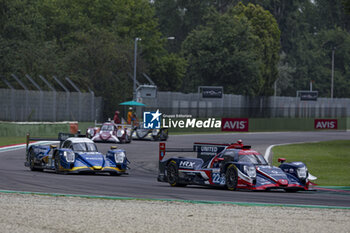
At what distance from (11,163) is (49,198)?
12.1m

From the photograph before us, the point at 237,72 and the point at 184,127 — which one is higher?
the point at 237,72

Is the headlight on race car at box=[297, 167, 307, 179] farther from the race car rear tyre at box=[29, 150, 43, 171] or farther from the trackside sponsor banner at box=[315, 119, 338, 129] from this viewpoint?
the trackside sponsor banner at box=[315, 119, 338, 129]

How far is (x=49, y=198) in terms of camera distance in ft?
48.6

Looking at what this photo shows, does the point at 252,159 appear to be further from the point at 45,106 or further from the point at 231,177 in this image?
the point at 45,106

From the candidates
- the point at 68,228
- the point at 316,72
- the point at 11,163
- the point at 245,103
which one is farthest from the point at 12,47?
the point at 316,72

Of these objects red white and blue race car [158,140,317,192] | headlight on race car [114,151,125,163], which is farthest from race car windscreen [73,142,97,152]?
red white and blue race car [158,140,317,192]

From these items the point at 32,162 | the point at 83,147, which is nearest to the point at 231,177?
the point at 83,147

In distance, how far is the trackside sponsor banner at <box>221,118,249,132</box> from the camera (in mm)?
56875

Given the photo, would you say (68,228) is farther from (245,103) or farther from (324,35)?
(324,35)

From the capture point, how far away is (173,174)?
1934cm

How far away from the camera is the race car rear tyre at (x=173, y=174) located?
62.9ft

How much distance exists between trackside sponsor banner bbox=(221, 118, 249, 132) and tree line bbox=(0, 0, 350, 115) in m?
8.46

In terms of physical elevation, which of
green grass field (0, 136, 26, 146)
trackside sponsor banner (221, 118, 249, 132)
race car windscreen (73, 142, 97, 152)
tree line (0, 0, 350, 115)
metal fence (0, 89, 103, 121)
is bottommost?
green grass field (0, 136, 26, 146)

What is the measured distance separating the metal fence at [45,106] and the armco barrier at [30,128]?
1.74 ft
